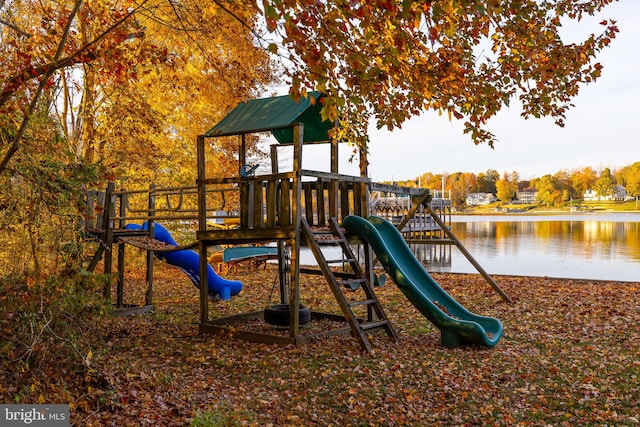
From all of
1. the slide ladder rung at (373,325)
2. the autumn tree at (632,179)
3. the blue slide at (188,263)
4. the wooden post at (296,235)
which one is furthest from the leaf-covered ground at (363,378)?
the autumn tree at (632,179)

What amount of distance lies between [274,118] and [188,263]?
456 centimetres

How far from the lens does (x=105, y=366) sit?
17.0 ft

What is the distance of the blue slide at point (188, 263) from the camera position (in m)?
10.8

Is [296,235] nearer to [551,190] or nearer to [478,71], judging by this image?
[478,71]

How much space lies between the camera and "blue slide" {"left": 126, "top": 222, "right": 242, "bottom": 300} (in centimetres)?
1078

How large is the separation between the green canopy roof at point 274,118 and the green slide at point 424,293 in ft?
5.68

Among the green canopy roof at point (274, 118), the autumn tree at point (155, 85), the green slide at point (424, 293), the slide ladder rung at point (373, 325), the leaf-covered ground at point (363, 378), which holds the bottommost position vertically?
the leaf-covered ground at point (363, 378)

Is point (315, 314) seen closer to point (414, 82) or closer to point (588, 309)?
point (414, 82)

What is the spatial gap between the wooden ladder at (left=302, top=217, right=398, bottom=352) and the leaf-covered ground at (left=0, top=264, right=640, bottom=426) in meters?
0.23

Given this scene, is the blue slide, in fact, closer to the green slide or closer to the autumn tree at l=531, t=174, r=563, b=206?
the green slide

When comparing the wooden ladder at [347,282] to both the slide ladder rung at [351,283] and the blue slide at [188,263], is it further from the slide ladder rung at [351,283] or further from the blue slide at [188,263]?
the blue slide at [188,263]

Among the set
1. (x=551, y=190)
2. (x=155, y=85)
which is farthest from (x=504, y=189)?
(x=155, y=85)

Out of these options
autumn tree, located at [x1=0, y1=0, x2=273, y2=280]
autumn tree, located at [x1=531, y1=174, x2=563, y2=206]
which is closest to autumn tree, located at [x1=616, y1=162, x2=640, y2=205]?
autumn tree, located at [x1=531, y1=174, x2=563, y2=206]

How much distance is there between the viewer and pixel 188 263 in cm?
1105
